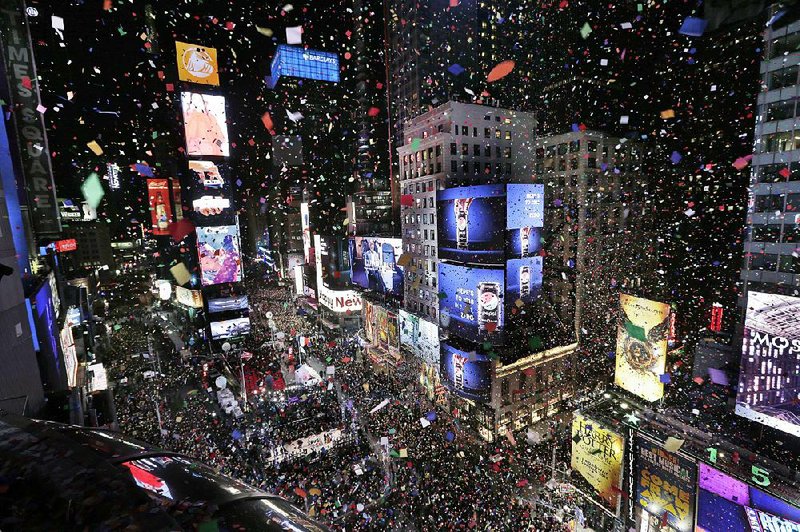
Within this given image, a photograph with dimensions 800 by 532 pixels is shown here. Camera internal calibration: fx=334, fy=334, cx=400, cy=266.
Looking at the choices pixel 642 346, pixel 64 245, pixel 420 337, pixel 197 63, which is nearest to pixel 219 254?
pixel 64 245

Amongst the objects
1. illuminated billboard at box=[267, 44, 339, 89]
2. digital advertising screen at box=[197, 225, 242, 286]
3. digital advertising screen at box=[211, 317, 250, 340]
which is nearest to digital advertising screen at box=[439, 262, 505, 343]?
digital advertising screen at box=[211, 317, 250, 340]

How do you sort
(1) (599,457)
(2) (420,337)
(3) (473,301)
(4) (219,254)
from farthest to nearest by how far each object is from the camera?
1. (4) (219,254)
2. (2) (420,337)
3. (3) (473,301)
4. (1) (599,457)

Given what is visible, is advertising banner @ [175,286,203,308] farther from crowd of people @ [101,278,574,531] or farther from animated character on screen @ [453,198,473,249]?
animated character on screen @ [453,198,473,249]

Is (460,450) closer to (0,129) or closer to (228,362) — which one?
(228,362)

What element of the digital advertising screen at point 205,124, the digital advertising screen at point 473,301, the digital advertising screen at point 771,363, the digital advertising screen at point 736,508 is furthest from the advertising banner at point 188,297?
the digital advertising screen at point 771,363

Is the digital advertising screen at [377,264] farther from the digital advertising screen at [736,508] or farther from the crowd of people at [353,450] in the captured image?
the digital advertising screen at [736,508]

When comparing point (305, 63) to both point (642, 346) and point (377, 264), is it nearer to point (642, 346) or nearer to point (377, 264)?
point (377, 264)
